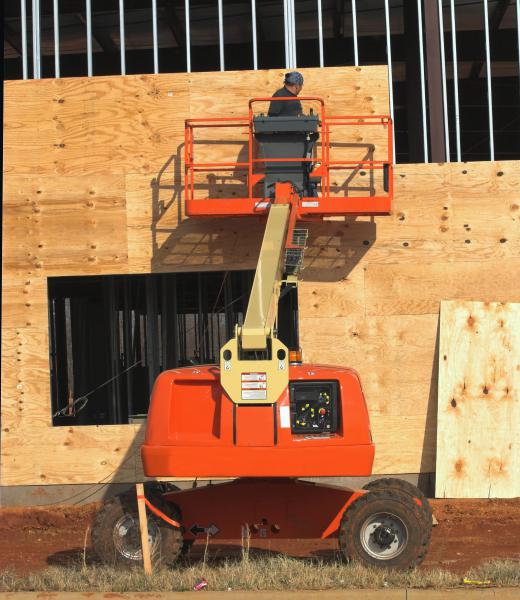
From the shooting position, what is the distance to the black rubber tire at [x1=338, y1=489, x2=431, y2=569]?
8859mm

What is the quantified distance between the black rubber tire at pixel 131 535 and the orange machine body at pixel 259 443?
1.56 ft

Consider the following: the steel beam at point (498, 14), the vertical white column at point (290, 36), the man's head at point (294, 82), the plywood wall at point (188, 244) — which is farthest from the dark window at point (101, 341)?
the steel beam at point (498, 14)

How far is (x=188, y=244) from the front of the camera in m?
13.4

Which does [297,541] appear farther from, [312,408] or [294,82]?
[294,82]

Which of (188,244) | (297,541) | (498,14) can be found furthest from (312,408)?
(498,14)

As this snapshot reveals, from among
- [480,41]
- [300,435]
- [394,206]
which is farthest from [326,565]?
[480,41]

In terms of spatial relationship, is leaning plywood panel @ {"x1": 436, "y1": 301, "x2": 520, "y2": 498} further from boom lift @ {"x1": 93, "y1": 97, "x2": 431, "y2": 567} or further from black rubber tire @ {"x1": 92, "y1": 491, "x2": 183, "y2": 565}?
black rubber tire @ {"x1": 92, "y1": 491, "x2": 183, "y2": 565}

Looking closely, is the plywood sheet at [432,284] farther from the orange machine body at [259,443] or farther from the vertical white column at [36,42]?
the vertical white column at [36,42]

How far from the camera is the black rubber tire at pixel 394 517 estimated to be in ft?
29.1

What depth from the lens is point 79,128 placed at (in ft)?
44.7

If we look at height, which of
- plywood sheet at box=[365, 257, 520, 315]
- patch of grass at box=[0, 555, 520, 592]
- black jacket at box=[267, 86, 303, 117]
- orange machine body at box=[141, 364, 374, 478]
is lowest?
patch of grass at box=[0, 555, 520, 592]

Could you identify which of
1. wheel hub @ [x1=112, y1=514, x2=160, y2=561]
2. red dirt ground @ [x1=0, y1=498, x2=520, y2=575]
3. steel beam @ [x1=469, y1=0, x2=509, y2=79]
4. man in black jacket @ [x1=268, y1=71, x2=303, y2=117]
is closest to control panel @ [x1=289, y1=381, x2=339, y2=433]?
wheel hub @ [x1=112, y1=514, x2=160, y2=561]

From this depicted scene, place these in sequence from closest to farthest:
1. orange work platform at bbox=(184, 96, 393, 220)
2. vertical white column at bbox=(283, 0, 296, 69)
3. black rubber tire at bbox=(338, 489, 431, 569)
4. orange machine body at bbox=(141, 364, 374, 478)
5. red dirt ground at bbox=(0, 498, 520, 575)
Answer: orange machine body at bbox=(141, 364, 374, 478) → black rubber tire at bbox=(338, 489, 431, 569) → red dirt ground at bbox=(0, 498, 520, 575) → orange work platform at bbox=(184, 96, 393, 220) → vertical white column at bbox=(283, 0, 296, 69)

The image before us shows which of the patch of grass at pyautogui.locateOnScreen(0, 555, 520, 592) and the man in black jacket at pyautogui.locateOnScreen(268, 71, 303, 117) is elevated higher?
the man in black jacket at pyautogui.locateOnScreen(268, 71, 303, 117)
